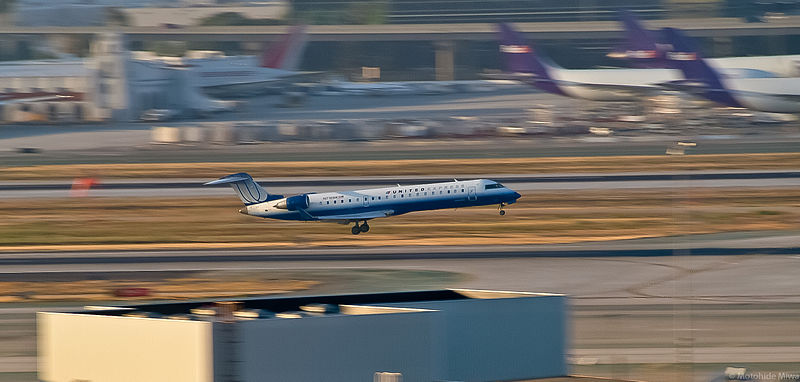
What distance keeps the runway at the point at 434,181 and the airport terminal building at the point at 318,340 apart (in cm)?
5177

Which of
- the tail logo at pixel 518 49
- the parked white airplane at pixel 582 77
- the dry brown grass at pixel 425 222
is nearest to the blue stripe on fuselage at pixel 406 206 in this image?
the dry brown grass at pixel 425 222

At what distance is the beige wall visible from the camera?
63.3 ft

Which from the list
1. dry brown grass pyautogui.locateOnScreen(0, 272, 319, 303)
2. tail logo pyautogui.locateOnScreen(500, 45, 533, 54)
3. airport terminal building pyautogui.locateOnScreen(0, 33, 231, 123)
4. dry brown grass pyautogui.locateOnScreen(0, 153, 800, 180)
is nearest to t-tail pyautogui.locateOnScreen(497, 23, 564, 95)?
tail logo pyautogui.locateOnScreen(500, 45, 533, 54)

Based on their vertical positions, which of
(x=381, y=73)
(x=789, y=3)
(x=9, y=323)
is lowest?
(x=9, y=323)

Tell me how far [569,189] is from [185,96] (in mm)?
82103

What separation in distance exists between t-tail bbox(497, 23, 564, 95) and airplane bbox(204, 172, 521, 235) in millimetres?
79810

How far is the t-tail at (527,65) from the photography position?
454ft

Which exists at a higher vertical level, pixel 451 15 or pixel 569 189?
pixel 451 15

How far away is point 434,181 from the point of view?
79.9m

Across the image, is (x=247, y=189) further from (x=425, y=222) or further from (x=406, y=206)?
(x=425, y=222)

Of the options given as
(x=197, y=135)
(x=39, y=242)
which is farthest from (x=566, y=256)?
(x=197, y=135)

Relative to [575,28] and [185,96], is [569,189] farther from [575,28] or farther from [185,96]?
[575,28]

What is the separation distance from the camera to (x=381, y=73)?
183875mm

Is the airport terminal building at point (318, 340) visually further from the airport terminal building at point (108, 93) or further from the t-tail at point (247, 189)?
the airport terminal building at point (108, 93)
